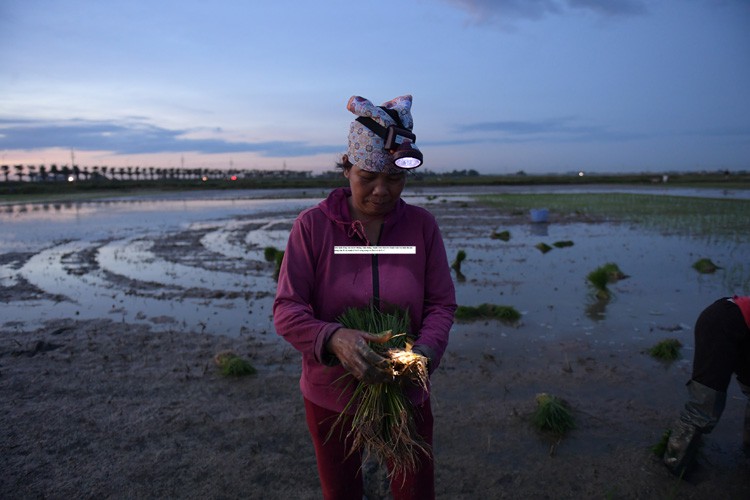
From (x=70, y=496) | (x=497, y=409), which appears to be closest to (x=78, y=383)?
(x=70, y=496)

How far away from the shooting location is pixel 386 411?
2217 millimetres

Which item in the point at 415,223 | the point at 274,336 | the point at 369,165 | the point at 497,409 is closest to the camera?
the point at 369,165

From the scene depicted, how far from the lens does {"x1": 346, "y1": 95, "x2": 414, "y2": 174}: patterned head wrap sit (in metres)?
2.15

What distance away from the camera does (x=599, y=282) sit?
26.3ft

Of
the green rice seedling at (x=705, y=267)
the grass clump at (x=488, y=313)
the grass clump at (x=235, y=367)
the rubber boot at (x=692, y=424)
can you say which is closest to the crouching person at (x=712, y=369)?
the rubber boot at (x=692, y=424)

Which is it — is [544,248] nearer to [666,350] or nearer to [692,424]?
[666,350]

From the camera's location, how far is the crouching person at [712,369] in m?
3.27

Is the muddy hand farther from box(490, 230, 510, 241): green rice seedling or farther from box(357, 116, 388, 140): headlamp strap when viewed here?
box(490, 230, 510, 241): green rice seedling

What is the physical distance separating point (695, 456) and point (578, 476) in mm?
862

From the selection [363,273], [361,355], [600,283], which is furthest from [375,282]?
[600,283]

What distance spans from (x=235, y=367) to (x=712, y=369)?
13.7ft

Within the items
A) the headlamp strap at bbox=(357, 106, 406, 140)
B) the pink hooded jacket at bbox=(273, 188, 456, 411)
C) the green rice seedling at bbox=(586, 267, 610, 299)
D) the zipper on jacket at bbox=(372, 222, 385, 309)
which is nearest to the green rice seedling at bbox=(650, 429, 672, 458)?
the pink hooded jacket at bbox=(273, 188, 456, 411)

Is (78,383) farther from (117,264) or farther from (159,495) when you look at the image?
(117,264)

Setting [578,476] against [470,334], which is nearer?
[578,476]
